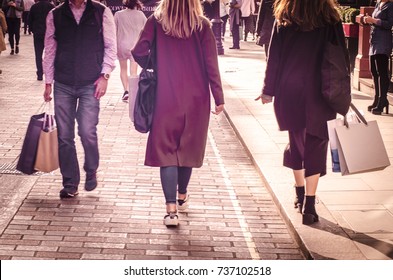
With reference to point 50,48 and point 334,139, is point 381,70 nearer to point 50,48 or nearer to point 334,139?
point 334,139

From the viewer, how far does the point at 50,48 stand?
21.8 ft

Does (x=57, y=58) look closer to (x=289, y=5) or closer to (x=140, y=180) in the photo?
(x=140, y=180)

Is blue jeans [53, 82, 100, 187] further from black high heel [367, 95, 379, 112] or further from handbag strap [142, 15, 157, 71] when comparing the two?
black high heel [367, 95, 379, 112]

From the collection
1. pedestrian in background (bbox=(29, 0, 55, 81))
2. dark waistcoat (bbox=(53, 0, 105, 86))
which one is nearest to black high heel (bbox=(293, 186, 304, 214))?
dark waistcoat (bbox=(53, 0, 105, 86))

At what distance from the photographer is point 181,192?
6355mm

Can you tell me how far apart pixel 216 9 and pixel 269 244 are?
1611 cm

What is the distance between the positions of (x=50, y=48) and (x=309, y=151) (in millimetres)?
2469

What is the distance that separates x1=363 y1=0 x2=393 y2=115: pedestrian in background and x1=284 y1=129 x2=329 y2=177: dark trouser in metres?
5.14

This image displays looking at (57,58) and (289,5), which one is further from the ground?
(289,5)

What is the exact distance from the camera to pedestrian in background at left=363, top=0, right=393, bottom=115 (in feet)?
34.6

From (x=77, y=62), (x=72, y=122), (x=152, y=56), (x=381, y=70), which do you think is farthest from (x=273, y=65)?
(x=381, y=70)

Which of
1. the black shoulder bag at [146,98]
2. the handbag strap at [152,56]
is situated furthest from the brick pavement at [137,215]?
the handbag strap at [152,56]
